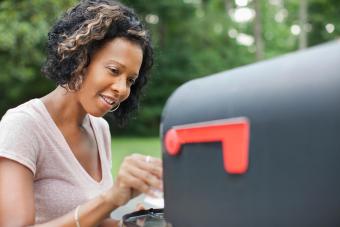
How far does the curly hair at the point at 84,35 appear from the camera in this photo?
138 cm

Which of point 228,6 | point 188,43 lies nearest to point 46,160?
point 188,43

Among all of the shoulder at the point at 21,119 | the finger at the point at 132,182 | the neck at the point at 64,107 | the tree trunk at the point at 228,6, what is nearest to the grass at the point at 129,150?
the neck at the point at 64,107

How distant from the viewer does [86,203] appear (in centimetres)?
120

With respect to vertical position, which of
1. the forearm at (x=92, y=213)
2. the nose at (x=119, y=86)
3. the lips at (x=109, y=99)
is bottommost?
the forearm at (x=92, y=213)

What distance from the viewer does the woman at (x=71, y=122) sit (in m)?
1.26

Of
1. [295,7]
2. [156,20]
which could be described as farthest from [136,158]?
[295,7]

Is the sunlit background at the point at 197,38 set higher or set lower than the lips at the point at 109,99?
higher

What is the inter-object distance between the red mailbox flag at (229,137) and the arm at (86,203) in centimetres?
17

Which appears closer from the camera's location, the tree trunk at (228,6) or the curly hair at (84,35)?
the curly hair at (84,35)

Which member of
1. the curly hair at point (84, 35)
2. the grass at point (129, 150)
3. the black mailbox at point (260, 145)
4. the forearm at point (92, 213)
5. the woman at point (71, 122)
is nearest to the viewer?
the black mailbox at point (260, 145)

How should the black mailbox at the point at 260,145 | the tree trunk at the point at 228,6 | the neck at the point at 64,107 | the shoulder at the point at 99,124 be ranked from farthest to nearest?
A: the tree trunk at the point at 228,6 < the shoulder at the point at 99,124 < the neck at the point at 64,107 < the black mailbox at the point at 260,145

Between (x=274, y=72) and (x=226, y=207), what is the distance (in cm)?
24

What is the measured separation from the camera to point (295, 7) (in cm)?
2589

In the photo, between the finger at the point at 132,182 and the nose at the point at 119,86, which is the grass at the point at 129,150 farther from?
the finger at the point at 132,182
